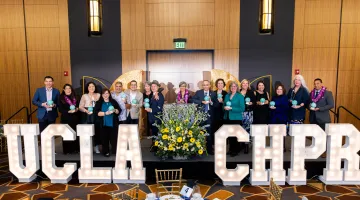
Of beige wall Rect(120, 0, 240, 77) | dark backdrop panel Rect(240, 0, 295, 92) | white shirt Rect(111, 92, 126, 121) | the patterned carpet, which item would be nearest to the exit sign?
beige wall Rect(120, 0, 240, 77)

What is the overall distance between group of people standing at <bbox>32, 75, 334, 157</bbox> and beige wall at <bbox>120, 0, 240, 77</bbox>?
2111mm

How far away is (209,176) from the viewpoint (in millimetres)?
5098

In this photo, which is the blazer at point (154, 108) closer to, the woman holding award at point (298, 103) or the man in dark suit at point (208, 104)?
the man in dark suit at point (208, 104)

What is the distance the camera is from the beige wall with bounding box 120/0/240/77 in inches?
291

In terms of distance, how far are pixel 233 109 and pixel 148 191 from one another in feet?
6.40

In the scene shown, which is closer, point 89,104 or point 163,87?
point 89,104

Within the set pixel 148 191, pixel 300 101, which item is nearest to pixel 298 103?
pixel 300 101

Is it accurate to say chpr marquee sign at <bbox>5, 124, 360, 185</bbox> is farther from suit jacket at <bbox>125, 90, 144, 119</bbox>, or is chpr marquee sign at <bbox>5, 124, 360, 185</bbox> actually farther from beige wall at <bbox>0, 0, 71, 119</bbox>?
beige wall at <bbox>0, 0, 71, 119</bbox>

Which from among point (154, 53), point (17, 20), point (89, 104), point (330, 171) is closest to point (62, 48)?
point (17, 20)

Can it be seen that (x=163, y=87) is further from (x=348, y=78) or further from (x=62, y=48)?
(x=348, y=78)

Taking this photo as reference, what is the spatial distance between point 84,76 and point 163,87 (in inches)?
79.2

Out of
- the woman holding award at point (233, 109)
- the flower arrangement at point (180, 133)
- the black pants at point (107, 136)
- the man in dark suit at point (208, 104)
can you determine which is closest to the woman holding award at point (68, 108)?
the black pants at point (107, 136)

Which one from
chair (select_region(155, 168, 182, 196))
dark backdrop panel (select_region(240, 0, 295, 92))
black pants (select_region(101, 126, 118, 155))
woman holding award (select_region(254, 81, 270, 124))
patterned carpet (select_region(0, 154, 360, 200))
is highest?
dark backdrop panel (select_region(240, 0, 295, 92))

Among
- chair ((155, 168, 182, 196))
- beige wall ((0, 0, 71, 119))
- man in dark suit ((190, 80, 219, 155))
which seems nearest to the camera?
chair ((155, 168, 182, 196))
